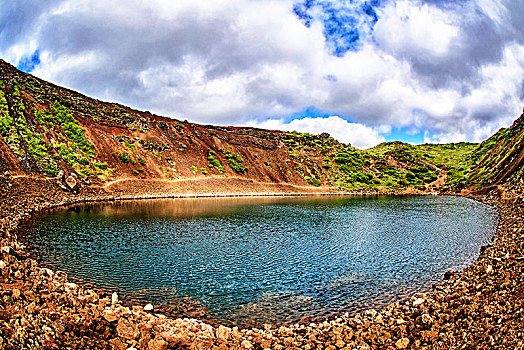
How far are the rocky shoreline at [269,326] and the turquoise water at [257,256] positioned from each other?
1.87m

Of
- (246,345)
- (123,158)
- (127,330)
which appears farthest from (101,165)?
(246,345)

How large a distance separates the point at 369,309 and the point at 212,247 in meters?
14.8

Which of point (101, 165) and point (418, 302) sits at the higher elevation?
point (101, 165)

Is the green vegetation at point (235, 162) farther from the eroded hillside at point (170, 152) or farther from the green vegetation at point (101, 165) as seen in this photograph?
the green vegetation at point (101, 165)

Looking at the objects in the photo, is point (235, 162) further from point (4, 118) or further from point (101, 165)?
point (4, 118)

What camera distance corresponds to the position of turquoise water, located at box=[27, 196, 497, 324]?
17.5 m

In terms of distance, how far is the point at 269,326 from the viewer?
1394 centimetres

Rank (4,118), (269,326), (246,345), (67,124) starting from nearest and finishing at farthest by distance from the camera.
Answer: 1. (246,345)
2. (269,326)
3. (4,118)
4. (67,124)

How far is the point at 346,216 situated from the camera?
49281 millimetres

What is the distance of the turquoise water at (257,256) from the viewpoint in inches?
687

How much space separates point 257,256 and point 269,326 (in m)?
11.2

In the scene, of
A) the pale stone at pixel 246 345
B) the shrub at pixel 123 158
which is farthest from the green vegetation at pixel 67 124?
the pale stone at pixel 246 345

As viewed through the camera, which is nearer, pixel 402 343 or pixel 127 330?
pixel 402 343

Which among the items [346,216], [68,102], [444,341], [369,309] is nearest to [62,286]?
[369,309]
